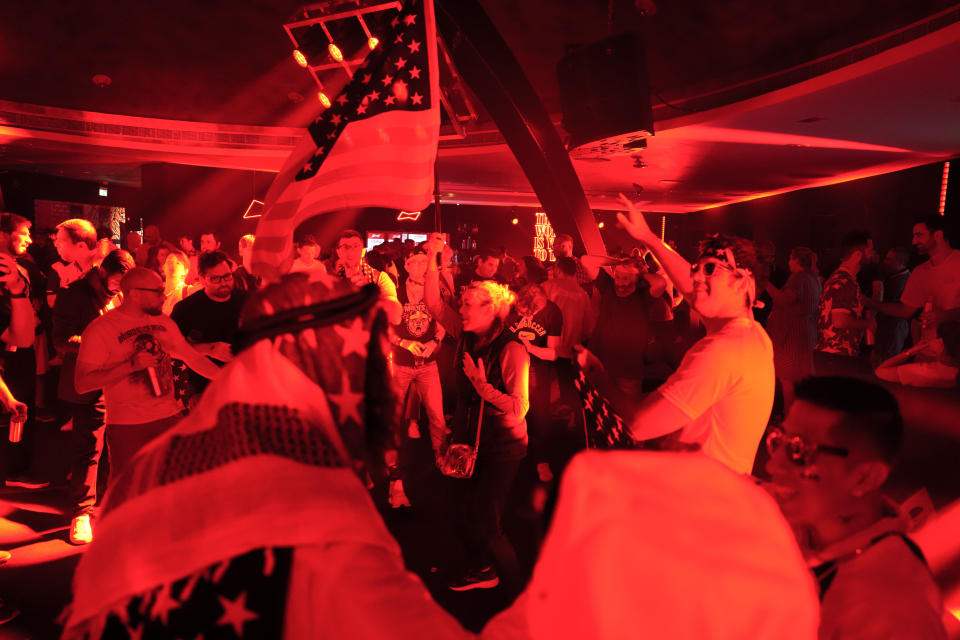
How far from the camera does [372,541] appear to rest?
818mm

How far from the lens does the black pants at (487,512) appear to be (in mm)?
3217

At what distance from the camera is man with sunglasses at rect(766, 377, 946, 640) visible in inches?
48.4

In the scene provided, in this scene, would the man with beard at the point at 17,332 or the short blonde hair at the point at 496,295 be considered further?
the man with beard at the point at 17,332

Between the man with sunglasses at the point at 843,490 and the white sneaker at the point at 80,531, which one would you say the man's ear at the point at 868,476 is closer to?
the man with sunglasses at the point at 843,490

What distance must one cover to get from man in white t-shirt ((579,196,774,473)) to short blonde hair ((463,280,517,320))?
1.29 meters

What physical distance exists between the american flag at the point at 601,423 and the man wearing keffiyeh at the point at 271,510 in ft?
3.55

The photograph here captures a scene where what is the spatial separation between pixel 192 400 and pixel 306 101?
823cm

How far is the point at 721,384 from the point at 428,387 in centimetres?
335

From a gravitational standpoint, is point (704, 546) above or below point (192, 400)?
above

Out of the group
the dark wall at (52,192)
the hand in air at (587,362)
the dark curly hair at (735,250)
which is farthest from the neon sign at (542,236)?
the hand in air at (587,362)

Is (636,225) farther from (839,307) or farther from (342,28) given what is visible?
(839,307)

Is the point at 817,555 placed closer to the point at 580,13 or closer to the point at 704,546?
the point at 704,546

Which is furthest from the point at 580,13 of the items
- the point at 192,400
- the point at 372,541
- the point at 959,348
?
the point at 372,541

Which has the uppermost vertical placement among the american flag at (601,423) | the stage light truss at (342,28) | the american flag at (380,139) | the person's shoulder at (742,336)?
the stage light truss at (342,28)
